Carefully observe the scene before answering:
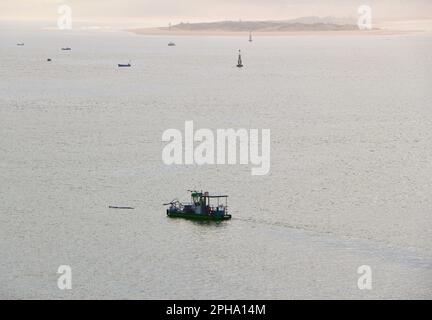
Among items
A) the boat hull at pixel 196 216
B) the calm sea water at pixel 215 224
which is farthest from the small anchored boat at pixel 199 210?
the calm sea water at pixel 215 224

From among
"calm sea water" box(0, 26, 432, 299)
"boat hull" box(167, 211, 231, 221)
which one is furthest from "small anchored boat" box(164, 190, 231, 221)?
"calm sea water" box(0, 26, 432, 299)

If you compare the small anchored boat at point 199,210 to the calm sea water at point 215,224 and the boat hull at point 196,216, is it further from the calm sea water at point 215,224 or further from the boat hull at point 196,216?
the calm sea water at point 215,224

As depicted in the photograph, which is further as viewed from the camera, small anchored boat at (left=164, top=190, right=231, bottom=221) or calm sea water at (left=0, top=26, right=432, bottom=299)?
small anchored boat at (left=164, top=190, right=231, bottom=221)

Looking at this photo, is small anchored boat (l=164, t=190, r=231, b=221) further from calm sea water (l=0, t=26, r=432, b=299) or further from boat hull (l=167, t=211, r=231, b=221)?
calm sea water (l=0, t=26, r=432, b=299)

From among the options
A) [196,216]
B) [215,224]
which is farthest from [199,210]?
[215,224]

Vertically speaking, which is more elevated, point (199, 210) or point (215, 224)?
point (199, 210)

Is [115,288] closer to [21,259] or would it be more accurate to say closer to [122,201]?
[21,259]

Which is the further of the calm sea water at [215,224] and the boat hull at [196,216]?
the boat hull at [196,216]

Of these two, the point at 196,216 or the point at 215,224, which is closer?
the point at 215,224

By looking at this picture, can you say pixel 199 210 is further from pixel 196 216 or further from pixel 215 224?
pixel 215 224

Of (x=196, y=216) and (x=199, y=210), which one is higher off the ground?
(x=199, y=210)
